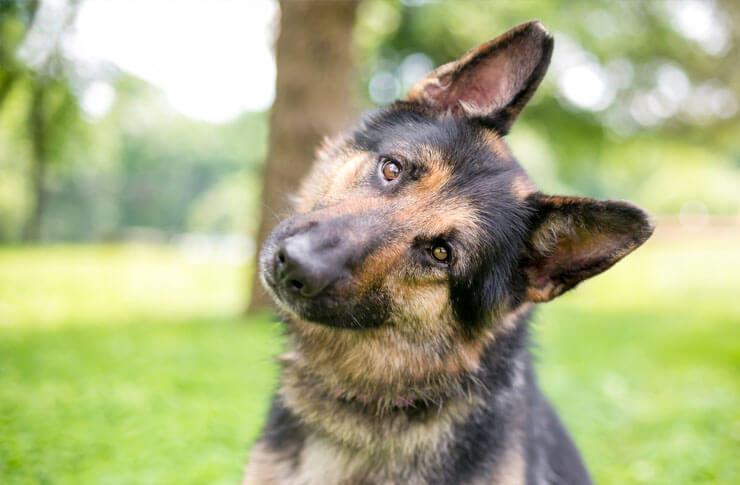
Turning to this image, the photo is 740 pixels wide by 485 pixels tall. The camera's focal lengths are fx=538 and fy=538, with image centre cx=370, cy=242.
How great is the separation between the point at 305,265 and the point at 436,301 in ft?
2.94

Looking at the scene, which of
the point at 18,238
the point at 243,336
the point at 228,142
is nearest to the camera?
the point at 18,238

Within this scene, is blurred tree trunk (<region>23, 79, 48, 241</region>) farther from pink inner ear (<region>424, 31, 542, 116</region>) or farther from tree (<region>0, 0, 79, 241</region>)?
pink inner ear (<region>424, 31, 542, 116</region>)

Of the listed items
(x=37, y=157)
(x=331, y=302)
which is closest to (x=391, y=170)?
(x=331, y=302)

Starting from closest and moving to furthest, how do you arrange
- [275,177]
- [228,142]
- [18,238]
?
1. [18,238]
2. [275,177]
3. [228,142]

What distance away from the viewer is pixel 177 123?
115ft

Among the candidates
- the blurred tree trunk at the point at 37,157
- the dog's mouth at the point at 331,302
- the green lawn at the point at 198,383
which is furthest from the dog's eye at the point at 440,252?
the blurred tree trunk at the point at 37,157

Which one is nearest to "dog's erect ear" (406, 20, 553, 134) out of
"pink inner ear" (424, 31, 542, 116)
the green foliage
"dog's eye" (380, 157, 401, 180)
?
"pink inner ear" (424, 31, 542, 116)

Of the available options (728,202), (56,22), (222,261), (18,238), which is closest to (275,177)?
(18,238)

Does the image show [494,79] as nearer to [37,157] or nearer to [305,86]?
[37,157]

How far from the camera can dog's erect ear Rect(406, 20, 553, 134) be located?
306 cm

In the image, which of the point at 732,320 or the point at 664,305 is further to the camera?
the point at 664,305

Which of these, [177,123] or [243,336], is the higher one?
[177,123]

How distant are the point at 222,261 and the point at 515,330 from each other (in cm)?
2685

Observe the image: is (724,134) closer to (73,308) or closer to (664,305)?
(664,305)
